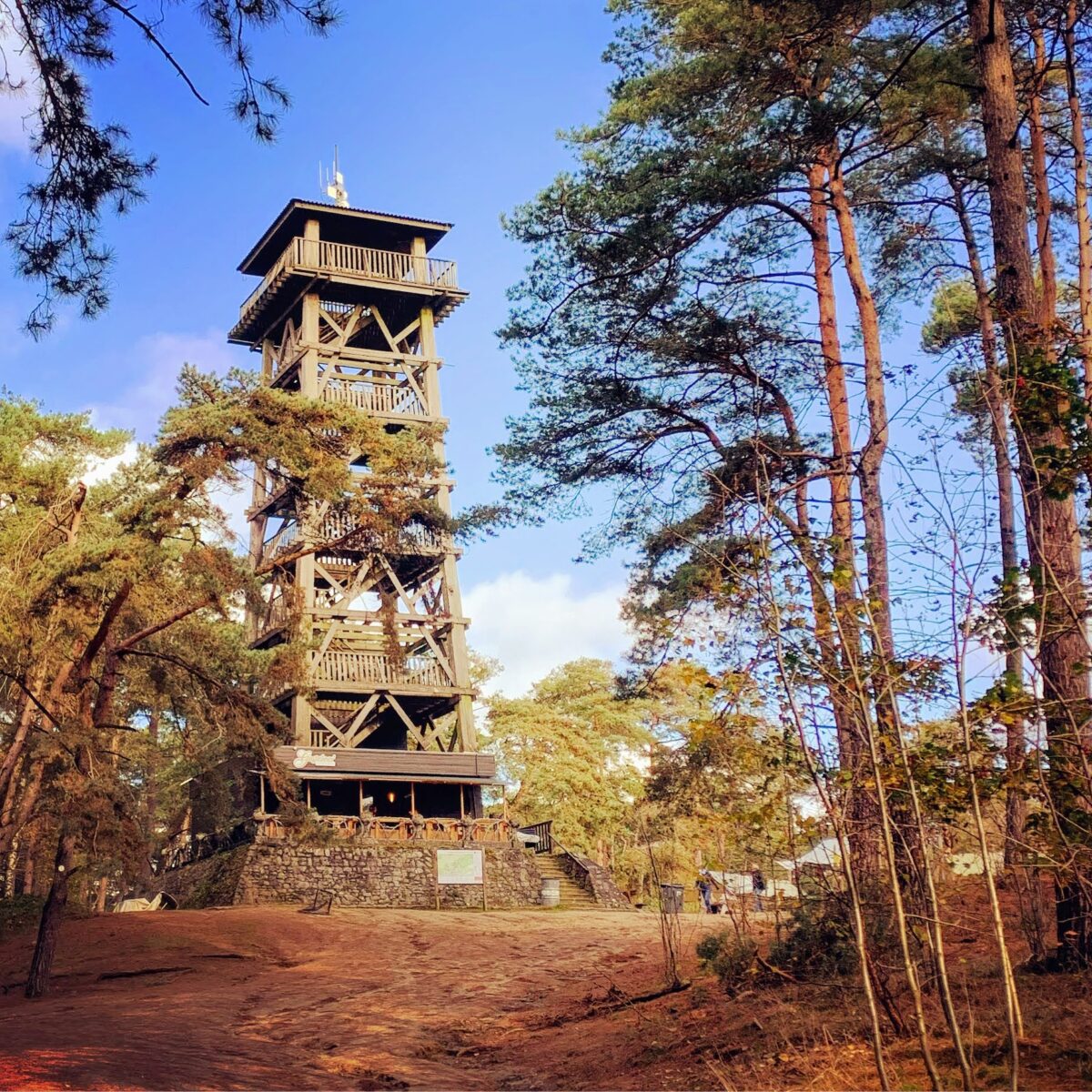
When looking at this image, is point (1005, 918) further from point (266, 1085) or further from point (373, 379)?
point (373, 379)

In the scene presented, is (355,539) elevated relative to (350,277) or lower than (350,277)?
lower

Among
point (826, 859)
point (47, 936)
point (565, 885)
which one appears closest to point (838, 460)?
point (826, 859)

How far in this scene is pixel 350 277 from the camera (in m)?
29.2

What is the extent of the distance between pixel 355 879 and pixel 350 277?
49.2ft

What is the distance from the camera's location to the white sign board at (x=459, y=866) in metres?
24.8

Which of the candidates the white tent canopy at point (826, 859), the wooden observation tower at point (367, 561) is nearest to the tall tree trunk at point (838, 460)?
the white tent canopy at point (826, 859)

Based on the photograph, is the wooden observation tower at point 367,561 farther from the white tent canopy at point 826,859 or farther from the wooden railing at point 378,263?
the white tent canopy at point 826,859

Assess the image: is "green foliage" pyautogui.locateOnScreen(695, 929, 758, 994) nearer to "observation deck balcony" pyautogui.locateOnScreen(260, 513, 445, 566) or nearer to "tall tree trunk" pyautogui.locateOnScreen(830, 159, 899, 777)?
"tall tree trunk" pyautogui.locateOnScreen(830, 159, 899, 777)

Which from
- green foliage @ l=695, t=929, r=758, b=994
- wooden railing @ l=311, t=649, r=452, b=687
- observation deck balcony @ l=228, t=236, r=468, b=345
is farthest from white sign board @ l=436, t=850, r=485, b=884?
green foliage @ l=695, t=929, r=758, b=994

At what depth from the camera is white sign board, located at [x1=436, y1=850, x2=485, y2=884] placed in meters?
24.8

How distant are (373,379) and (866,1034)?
24.4m

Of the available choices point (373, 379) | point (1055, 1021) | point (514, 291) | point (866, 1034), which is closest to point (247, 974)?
point (514, 291)

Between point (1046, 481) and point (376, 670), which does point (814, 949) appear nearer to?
point (1046, 481)

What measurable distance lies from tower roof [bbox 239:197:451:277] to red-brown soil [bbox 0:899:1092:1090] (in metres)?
18.5
